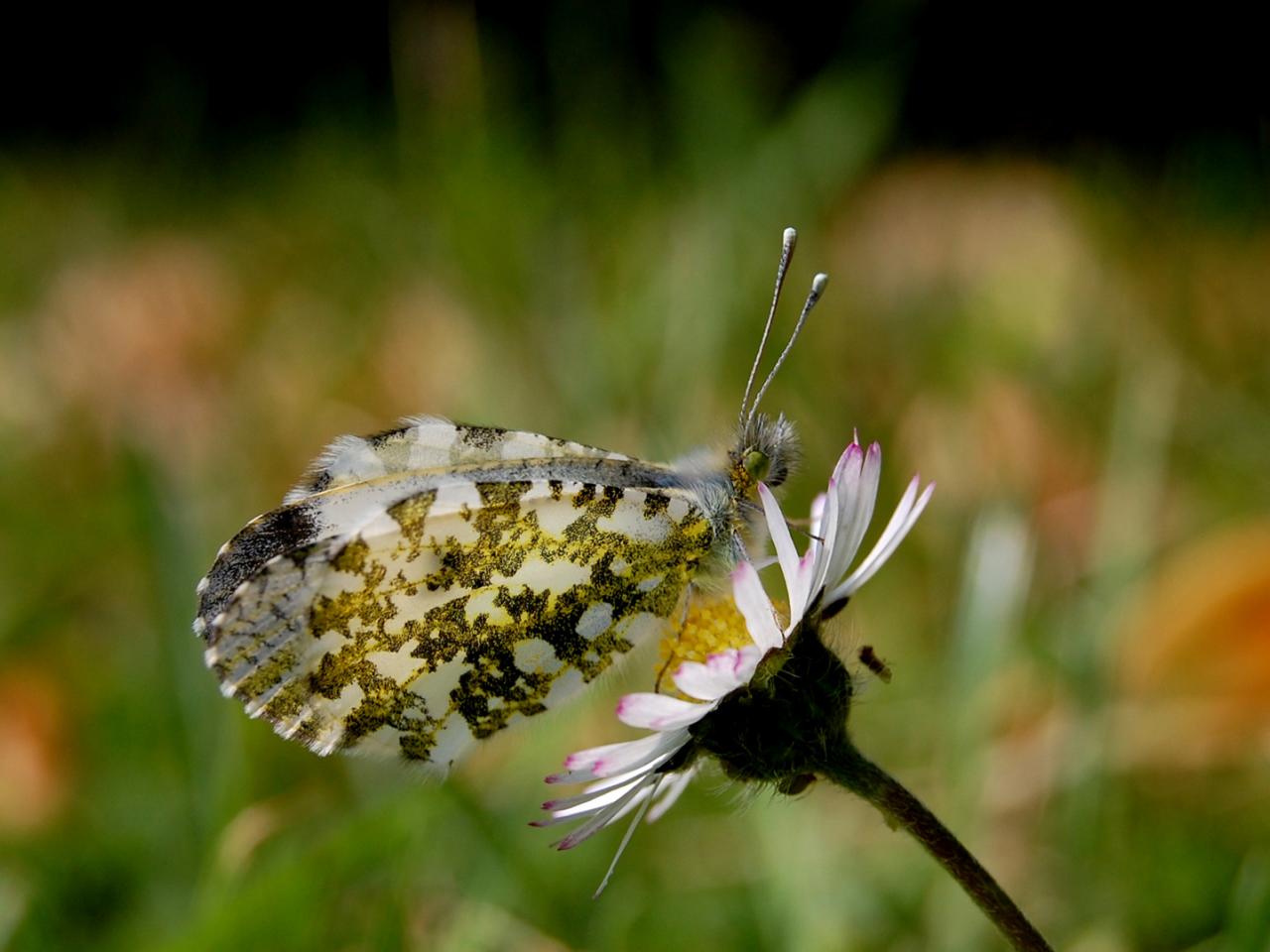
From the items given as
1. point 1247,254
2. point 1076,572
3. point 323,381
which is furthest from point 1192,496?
point 323,381

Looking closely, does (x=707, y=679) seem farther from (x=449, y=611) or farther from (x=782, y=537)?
(x=449, y=611)

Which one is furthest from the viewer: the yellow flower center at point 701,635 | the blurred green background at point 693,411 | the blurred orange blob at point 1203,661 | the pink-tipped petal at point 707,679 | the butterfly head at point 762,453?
the blurred orange blob at point 1203,661

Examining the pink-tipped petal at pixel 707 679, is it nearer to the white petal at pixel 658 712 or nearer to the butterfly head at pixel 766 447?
the white petal at pixel 658 712

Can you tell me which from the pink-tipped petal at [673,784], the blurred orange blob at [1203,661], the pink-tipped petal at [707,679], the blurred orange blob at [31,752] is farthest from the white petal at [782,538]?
the blurred orange blob at [31,752]

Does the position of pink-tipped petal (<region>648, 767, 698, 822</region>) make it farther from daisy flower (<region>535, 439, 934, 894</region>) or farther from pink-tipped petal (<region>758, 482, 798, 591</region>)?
pink-tipped petal (<region>758, 482, 798, 591</region>)

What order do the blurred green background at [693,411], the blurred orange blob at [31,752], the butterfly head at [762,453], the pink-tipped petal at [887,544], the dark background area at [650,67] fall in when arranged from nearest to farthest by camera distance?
the pink-tipped petal at [887,544] → the butterfly head at [762,453] → the blurred green background at [693,411] → the blurred orange blob at [31,752] → the dark background area at [650,67]

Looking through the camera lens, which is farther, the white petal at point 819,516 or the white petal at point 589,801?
the white petal at point 819,516
